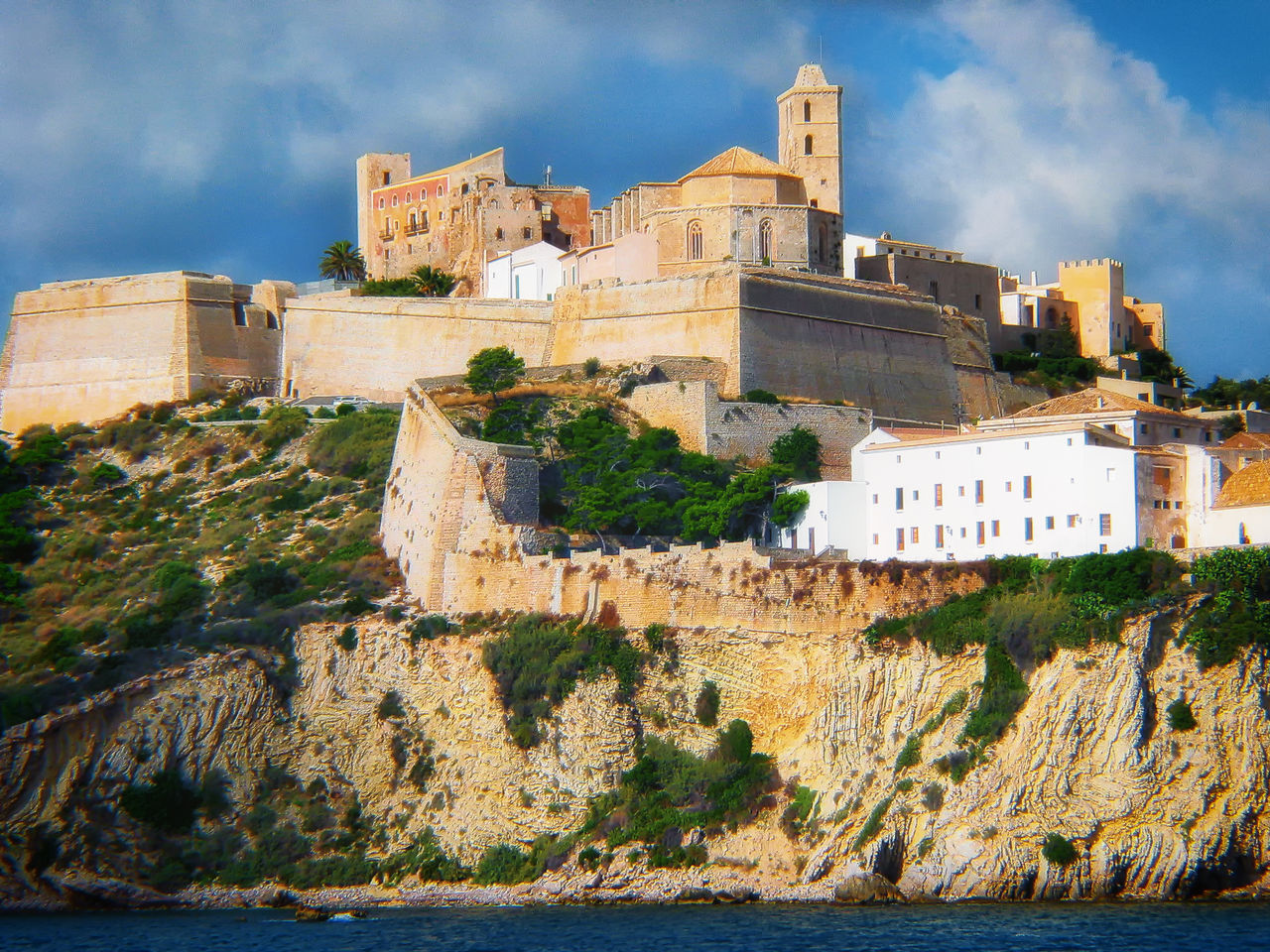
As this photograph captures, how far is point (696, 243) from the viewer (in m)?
54.6

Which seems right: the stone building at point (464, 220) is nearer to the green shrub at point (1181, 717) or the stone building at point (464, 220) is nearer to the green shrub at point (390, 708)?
the green shrub at point (390, 708)

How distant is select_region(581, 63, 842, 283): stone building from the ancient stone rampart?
19.4 ft

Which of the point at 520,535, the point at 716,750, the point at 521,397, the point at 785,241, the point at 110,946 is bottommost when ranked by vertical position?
the point at 110,946

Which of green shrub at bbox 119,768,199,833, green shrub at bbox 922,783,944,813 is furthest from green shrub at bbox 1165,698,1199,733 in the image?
green shrub at bbox 119,768,199,833

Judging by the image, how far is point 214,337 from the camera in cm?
5928

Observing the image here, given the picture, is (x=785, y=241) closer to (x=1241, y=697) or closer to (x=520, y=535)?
(x=520, y=535)

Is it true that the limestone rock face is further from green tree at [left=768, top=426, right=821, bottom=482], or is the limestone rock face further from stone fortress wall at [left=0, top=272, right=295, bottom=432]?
stone fortress wall at [left=0, top=272, right=295, bottom=432]

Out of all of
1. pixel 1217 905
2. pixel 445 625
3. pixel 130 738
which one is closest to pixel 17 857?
pixel 130 738

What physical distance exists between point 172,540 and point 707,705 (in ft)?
57.7

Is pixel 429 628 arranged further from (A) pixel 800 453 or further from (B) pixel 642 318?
(B) pixel 642 318

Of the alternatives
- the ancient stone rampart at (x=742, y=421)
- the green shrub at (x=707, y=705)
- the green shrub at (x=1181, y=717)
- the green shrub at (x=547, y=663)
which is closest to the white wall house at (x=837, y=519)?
the ancient stone rampart at (x=742, y=421)

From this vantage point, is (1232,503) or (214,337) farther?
(214,337)

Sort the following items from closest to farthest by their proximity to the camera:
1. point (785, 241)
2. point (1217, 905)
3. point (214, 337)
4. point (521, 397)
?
point (1217, 905) → point (521, 397) → point (785, 241) → point (214, 337)

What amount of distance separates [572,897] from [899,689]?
269 inches
